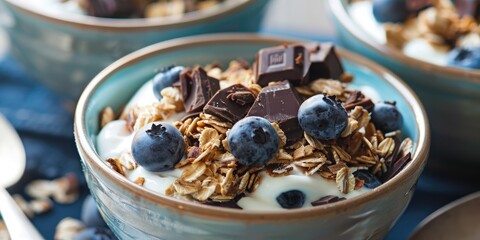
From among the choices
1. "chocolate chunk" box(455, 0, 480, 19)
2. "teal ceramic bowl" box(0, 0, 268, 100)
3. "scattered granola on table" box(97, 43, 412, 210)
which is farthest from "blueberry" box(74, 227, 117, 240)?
"chocolate chunk" box(455, 0, 480, 19)

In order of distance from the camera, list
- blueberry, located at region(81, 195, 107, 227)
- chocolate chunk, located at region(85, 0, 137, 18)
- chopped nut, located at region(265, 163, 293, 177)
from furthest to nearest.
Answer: chocolate chunk, located at region(85, 0, 137, 18) < blueberry, located at region(81, 195, 107, 227) < chopped nut, located at region(265, 163, 293, 177)

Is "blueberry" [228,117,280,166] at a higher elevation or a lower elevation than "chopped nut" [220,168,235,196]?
higher

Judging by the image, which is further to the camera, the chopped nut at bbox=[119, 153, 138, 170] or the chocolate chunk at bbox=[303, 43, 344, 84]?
the chocolate chunk at bbox=[303, 43, 344, 84]

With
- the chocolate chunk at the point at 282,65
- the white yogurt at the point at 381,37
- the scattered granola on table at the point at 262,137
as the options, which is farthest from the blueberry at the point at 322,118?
the white yogurt at the point at 381,37

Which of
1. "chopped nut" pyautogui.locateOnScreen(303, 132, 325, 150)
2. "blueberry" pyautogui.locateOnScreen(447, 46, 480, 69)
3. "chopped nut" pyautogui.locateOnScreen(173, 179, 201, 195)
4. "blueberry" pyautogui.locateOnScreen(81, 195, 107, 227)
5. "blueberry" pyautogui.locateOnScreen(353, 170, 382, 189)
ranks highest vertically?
"chopped nut" pyautogui.locateOnScreen(303, 132, 325, 150)

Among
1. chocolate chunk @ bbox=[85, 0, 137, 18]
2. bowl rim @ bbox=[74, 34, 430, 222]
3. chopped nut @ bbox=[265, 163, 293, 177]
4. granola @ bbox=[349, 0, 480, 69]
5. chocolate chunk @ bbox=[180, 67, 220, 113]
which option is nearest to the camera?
bowl rim @ bbox=[74, 34, 430, 222]

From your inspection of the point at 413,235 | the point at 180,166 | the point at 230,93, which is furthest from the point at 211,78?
A: the point at 413,235

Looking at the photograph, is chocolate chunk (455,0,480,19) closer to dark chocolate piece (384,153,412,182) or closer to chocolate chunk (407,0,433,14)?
chocolate chunk (407,0,433,14)
